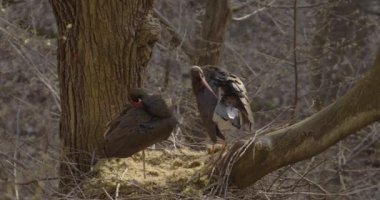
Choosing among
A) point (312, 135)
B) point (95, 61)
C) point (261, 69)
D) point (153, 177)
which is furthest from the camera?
point (261, 69)

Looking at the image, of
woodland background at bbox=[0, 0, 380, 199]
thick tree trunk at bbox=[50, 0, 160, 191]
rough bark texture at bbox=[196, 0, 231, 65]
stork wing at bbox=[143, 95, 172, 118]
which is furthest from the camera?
woodland background at bbox=[0, 0, 380, 199]

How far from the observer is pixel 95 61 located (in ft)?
21.4

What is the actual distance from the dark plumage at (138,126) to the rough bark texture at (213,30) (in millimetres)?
3388

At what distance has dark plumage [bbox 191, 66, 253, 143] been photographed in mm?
6078

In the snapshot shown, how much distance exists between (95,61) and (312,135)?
6.43 ft

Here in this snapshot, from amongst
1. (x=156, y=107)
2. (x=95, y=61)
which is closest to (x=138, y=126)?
(x=156, y=107)

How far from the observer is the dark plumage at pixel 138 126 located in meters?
6.14

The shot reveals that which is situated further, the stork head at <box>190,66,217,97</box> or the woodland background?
the woodland background


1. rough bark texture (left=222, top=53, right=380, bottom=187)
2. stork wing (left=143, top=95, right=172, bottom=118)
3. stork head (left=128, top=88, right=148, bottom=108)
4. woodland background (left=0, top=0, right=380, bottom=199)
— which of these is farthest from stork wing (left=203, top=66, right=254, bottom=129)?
woodland background (left=0, top=0, right=380, bottom=199)

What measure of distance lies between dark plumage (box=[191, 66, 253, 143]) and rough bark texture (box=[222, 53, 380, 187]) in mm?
547

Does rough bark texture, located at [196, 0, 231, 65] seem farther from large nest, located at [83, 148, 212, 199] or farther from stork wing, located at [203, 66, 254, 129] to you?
stork wing, located at [203, 66, 254, 129]

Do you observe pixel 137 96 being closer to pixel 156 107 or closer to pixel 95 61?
pixel 156 107

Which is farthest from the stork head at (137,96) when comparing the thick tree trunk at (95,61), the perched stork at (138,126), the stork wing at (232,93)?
the stork wing at (232,93)

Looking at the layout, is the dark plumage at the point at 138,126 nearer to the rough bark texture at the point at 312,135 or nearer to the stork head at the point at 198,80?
the stork head at the point at 198,80
